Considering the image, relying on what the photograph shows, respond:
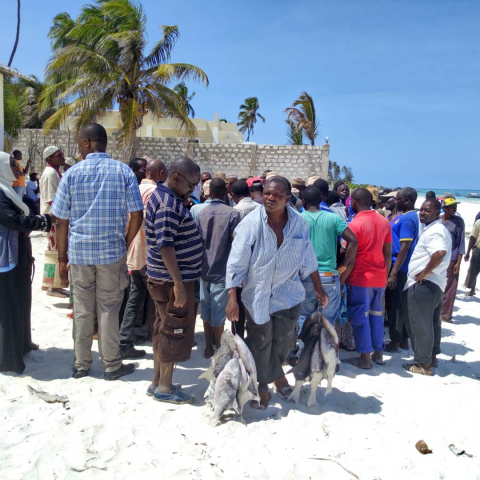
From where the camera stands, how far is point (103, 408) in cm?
317

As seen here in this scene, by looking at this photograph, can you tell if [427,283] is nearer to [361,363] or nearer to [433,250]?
[433,250]

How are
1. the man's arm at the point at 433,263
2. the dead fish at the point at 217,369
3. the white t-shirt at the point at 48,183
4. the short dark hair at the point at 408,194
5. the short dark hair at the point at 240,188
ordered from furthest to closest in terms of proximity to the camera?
the white t-shirt at the point at 48,183 → the short dark hair at the point at 408,194 → the short dark hair at the point at 240,188 → the man's arm at the point at 433,263 → the dead fish at the point at 217,369

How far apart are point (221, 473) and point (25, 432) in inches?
57.3

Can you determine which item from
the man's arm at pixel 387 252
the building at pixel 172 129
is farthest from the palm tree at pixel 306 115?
the man's arm at pixel 387 252

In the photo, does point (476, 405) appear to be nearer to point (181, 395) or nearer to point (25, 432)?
point (181, 395)

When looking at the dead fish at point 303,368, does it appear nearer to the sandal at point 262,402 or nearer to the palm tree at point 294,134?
the sandal at point 262,402

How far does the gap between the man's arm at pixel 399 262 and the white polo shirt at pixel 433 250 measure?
0.47m

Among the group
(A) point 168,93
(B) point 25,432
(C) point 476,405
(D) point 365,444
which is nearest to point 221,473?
(D) point 365,444

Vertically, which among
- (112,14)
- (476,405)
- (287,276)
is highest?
(112,14)

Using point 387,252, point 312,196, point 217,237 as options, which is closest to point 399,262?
point 387,252

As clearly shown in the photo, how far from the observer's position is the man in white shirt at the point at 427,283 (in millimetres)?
3889

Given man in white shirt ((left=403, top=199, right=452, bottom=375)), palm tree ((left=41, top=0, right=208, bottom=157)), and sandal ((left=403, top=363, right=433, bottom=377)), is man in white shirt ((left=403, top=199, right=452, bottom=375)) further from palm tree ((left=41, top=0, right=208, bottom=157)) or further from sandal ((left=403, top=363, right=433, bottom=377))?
palm tree ((left=41, top=0, right=208, bottom=157))

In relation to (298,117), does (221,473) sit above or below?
below

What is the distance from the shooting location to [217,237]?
13.4 feet
